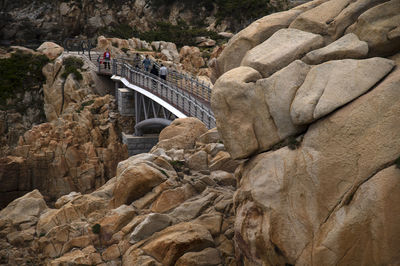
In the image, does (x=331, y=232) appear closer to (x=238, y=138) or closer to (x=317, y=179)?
(x=317, y=179)

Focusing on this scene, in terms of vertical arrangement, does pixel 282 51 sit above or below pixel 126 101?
above

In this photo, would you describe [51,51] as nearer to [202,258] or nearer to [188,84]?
[188,84]

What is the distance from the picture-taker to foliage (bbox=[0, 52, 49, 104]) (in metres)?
48.7

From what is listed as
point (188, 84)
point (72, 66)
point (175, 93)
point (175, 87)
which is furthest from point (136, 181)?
point (72, 66)

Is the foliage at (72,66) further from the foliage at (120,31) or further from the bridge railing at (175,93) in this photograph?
the foliage at (120,31)

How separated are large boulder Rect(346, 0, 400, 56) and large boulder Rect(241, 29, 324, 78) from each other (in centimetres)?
132

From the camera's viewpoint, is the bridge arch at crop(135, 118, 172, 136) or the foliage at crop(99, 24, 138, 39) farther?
the foliage at crop(99, 24, 138, 39)

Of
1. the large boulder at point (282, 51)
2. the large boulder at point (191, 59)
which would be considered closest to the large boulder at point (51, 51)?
the large boulder at point (191, 59)

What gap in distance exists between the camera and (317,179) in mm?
10906

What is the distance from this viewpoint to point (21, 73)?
49750 millimetres

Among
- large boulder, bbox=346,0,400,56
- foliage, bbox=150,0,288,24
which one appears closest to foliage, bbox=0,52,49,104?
foliage, bbox=150,0,288,24

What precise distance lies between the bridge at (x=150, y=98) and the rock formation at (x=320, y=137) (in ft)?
39.4

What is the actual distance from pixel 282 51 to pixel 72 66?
124ft

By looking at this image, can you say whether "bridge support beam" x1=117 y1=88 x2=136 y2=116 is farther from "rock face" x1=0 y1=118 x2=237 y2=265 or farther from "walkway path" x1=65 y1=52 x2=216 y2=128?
"rock face" x1=0 y1=118 x2=237 y2=265
